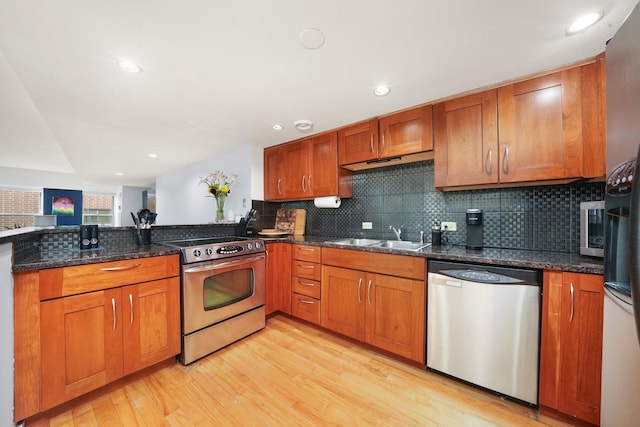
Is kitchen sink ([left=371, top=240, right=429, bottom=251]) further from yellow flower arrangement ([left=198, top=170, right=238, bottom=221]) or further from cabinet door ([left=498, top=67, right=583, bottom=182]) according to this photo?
yellow flower arrangement ([left=198, top=170, right=238, bottom=221])

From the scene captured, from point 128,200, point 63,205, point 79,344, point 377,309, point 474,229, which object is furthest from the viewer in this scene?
point 128,200

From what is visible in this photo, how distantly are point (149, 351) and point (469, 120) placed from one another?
2.82 meters

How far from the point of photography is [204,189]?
4039 mm

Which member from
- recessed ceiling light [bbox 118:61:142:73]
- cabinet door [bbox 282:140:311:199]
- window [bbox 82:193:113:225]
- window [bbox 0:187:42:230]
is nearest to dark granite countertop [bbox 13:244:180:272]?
recessed ceiling light [bbox 118:61:142:73]

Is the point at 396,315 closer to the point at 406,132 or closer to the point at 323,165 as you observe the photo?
the point at 406,132

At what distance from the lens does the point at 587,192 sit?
1.59m

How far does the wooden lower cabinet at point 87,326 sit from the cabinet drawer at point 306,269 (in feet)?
3.54

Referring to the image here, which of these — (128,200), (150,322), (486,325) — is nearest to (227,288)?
(150,322)

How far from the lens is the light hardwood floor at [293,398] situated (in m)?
1.30

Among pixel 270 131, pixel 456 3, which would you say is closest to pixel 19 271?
pixel 270 131

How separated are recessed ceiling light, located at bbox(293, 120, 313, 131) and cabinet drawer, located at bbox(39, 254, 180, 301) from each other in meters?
1.61

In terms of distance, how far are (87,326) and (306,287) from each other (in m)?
1.57

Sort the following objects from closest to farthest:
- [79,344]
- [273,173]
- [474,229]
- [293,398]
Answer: [79,344]
[293,398]
[474,229]
[273,173]

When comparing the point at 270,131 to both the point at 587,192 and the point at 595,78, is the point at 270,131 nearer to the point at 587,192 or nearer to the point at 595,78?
the point at 595,78
